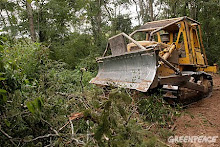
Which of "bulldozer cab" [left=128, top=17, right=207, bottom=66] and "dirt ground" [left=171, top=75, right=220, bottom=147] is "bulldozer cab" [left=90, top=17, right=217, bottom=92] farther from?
"dirt ground" [left=171, top=75, right=220, bottom=147]

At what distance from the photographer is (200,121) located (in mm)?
4094

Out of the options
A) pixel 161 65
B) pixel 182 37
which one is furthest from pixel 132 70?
pixel 182 37

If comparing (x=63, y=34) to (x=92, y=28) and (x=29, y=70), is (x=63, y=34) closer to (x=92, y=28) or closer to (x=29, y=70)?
(x=92, y=28)

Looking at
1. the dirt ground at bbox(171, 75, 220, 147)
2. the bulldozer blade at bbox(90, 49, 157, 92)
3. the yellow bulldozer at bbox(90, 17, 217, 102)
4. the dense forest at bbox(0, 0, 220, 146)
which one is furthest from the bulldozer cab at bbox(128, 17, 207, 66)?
the dense forest at bbox(0, 0, 220, 146)

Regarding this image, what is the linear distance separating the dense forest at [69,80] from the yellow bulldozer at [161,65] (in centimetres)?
43

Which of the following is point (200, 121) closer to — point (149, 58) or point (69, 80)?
point (149, 58)

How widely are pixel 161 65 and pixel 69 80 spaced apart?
120 inches

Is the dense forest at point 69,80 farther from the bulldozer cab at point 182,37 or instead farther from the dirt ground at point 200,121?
the bulldozer cab at point 182,37

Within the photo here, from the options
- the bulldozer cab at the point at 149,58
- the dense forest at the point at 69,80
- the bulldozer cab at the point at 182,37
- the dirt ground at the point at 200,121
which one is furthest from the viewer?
the bulldozer cab at the point at 182,37

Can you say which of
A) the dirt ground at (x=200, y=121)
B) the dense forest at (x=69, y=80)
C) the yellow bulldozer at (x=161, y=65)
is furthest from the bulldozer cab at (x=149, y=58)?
the dirt ground at (x=200, y=121)

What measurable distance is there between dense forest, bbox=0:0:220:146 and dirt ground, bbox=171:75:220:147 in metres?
0.24

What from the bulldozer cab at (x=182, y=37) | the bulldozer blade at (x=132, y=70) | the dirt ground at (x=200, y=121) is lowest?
the dirt ground at (x=200, y=121)

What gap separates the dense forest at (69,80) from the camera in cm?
191

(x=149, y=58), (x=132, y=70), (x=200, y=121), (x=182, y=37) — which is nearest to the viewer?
(x=200, y=121)
